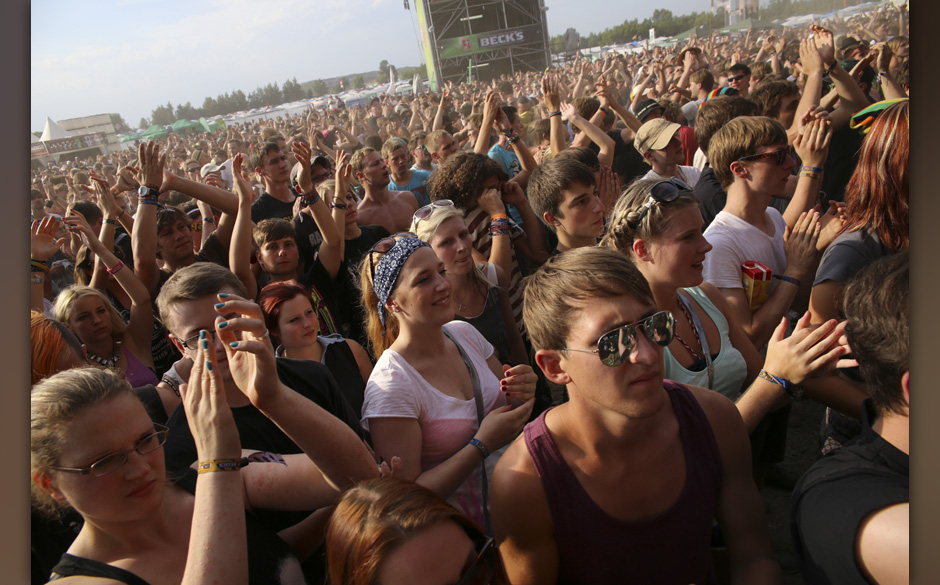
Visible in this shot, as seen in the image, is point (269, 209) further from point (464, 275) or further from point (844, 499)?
point (844, 499)

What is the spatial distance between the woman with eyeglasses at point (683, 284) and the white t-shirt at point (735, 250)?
9.6 inches

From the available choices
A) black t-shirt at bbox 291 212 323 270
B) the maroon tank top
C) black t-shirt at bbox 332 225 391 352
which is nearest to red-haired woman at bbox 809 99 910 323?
the maroon tank top

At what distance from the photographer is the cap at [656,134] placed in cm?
471

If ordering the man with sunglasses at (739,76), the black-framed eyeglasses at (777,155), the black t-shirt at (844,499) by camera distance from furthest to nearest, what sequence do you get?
the man with sunglasses at (739,76)
the black-framed eyeglasses at (777,155)
the black t-shirt at (844,499)

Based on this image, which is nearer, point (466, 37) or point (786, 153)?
point (786, 153)

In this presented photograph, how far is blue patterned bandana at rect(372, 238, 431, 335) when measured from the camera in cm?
249

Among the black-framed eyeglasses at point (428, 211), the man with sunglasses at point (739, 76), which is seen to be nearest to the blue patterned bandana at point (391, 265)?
the black-framed eyeglasses at point (428, 211)

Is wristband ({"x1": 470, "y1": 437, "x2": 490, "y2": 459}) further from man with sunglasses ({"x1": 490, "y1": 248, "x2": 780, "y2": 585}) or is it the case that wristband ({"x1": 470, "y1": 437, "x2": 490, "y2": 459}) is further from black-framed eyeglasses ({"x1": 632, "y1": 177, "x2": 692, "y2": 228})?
black-framed eyeglasses ({"x1": 632, "y1": 177, "x2": 692, "y2": 228})

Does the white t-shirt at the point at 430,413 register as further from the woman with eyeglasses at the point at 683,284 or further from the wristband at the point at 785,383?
the wristband at the point at 785,383

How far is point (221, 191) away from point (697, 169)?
3720 millimetres

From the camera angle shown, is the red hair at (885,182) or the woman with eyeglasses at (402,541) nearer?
the woman with eyeglasses at (402,541)

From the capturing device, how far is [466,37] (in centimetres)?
2281
